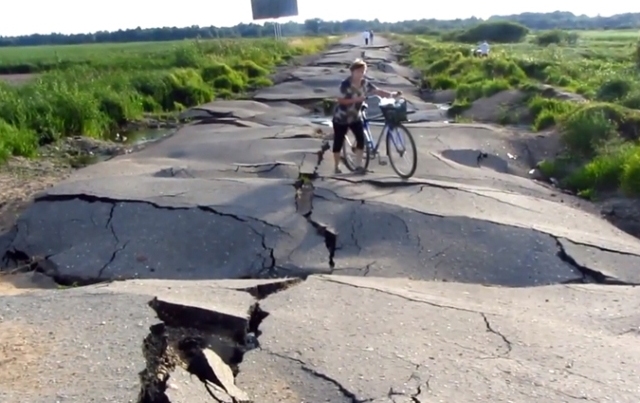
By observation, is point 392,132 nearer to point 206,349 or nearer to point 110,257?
point 110,257

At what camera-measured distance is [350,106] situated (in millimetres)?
10359

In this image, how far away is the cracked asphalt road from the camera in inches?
183

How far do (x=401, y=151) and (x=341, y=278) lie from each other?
406 centimetres

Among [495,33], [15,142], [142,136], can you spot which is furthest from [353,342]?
[495,33]

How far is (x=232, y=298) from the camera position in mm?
6031

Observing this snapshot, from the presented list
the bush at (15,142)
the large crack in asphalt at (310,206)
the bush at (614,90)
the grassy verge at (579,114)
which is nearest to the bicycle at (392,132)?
the large crack in asphalt at (310,206)

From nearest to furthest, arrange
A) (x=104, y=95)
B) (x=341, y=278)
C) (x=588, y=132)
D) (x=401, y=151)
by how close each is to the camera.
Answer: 1. (x=341, y=278)
2. (x=401, y=151)
3. (x=588, y=132)
4. (x=104, y=95)

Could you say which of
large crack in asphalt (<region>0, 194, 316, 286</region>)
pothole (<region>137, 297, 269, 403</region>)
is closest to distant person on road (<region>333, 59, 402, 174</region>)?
large crack in asphalt (<region>0, 194, 316, 286</region>)

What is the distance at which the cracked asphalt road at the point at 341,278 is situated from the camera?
4.64m

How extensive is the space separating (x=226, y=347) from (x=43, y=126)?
11.3 metres

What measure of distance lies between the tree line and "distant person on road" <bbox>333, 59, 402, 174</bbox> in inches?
2185

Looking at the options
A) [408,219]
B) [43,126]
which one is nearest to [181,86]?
[43,126]

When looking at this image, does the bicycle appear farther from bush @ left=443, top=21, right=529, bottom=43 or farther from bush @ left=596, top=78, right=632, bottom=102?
bush @ left=443, top=21, right=529, bottom=43

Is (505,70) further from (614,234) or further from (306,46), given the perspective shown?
(306,46)
